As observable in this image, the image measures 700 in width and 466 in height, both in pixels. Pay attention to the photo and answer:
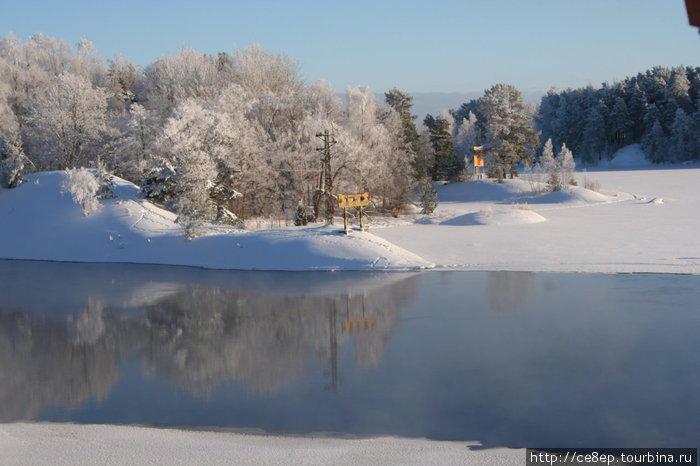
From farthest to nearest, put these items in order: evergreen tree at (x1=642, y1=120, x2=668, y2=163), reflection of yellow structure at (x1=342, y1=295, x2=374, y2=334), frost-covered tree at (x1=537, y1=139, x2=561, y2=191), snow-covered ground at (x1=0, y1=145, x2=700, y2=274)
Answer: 1. evergreen tree at (x1=642, y1=120, x2=668, y2=163)
2. frost-covered tree at (x1=537, y1=139, x2=561, y2=191)
3. snow-covered ground at (x1=0, y1=145, x2=700, y2=274)
4. reflection of yellow structure at (x1=342, y1=295, x2=374, y2=334)

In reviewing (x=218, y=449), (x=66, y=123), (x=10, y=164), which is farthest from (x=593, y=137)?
(x=218, y=449)

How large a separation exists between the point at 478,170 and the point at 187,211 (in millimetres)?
45267

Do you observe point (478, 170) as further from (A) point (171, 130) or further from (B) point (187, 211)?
(B) point (187, 211)

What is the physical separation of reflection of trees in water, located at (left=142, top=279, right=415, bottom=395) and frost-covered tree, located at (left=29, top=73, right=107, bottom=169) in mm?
28937

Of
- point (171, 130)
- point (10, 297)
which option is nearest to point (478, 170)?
point (171, 130)

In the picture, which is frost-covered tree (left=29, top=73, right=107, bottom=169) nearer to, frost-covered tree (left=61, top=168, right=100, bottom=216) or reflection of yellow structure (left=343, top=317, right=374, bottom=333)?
frost-covered tree (left=61, top=168, right=100, bottom=216)

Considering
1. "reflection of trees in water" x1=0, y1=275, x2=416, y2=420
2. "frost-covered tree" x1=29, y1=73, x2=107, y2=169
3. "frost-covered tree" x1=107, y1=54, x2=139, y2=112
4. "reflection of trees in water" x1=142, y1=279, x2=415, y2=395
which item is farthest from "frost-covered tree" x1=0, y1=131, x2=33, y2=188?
"reflection of trees in water" x1=142, y1=279, x2=415, y2=395

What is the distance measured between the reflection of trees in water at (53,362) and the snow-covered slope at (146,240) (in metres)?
8.04

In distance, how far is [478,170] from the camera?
65.2 meters

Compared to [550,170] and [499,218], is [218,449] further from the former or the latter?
[550,170]

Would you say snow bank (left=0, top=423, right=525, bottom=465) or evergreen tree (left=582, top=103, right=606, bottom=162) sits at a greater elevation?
evergreen tree (left=582, top=103, right=606, bottom=162)

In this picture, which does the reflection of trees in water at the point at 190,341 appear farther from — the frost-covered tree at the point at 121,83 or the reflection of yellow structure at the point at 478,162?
the reflection of yellow structure at the point at 478,162

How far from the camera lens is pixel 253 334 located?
1352 cm

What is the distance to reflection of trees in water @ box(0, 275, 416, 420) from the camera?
34.1 feet
